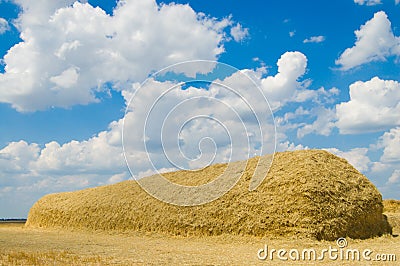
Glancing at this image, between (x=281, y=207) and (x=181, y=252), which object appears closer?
(x=181, y=252)

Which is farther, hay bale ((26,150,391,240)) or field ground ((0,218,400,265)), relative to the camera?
hay bale ((26,150,391,240))

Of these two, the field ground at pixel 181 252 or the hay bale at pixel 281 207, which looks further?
the hay bale at pixel 281 207

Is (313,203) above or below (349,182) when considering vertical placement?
below

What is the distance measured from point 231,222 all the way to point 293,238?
9.84ft

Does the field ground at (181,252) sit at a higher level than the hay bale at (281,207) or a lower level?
lower

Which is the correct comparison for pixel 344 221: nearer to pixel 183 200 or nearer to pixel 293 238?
pixel 293 238

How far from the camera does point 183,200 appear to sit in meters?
20.3

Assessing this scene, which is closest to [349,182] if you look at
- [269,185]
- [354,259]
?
[269,185]

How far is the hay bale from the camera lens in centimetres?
1683

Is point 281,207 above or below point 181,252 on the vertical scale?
above

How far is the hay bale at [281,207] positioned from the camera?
663 inches

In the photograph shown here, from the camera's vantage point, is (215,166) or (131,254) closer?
(131,254)

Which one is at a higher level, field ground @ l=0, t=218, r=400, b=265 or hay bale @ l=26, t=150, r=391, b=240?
hay bale @ l=26, t=150, r=391, b=240

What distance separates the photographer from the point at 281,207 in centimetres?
1728
